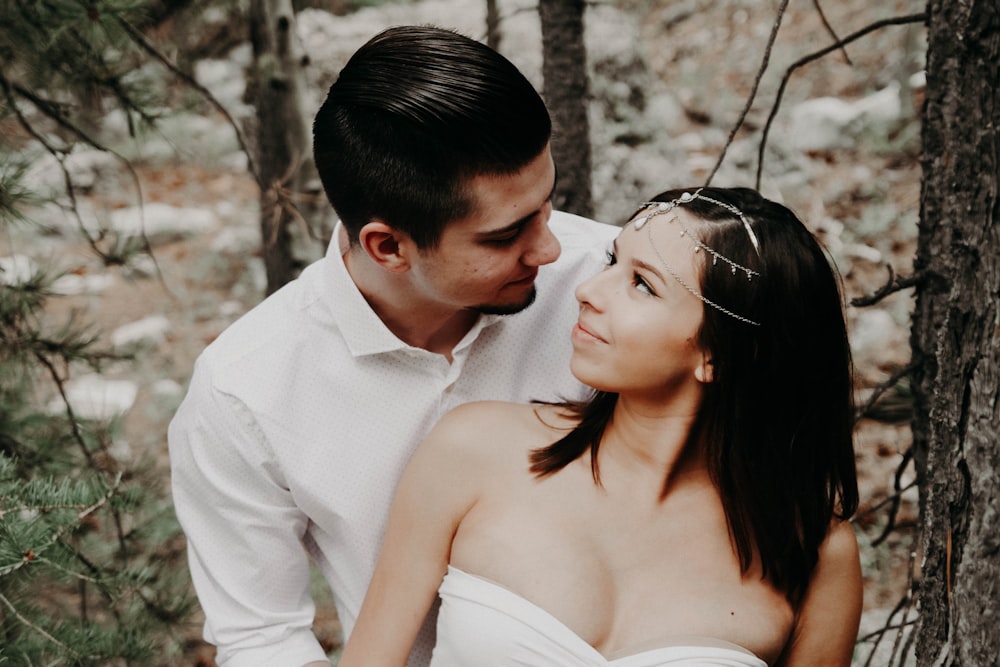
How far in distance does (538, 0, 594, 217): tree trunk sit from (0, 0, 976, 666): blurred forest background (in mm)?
90

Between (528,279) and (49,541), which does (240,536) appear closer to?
(49,541)

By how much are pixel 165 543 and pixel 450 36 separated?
3.32m

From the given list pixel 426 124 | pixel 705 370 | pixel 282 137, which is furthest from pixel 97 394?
pixel 705 370

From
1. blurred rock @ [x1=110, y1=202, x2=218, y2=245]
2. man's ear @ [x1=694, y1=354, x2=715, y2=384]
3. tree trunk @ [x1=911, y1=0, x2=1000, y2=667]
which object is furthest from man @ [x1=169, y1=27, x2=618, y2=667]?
blurred rock @ [x1=110, y1=202, x2=218, y2=245]

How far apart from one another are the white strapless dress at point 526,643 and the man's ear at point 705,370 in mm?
510

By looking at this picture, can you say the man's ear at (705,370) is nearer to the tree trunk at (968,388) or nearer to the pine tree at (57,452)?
the tree trunk at (968,388)

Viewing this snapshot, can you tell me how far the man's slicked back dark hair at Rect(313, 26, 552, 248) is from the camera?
2004 mm

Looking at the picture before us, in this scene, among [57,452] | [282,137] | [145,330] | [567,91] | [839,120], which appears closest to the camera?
[567,91]

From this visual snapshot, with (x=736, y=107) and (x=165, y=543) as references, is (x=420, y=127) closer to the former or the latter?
(x=165, y=543)

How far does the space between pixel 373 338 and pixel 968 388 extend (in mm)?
1218

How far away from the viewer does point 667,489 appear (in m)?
2.06

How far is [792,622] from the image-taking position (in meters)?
1.97

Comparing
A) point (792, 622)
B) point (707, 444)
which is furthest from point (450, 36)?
point (792, 622)

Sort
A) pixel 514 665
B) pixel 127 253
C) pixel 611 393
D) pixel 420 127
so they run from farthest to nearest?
pixel 127 253 → pixel 611 393 → pixel 420 127 → pixel 514 665
